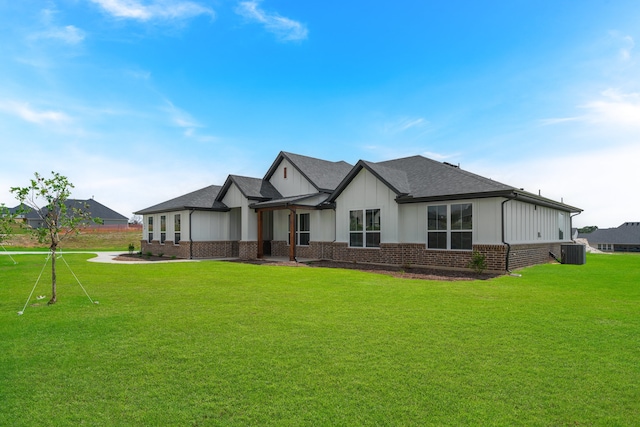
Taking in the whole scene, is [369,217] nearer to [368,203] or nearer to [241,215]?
[368,203]

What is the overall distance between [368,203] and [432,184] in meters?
3.11

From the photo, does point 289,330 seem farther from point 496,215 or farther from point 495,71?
point 495,71

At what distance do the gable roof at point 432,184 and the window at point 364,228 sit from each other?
1.63 m

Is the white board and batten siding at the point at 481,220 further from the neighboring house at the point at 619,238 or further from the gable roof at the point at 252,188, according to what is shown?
the neighboring house at the point at 619,238

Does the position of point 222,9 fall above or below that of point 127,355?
above

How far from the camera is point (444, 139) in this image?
20.1m

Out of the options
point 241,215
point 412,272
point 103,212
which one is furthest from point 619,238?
point 103,212

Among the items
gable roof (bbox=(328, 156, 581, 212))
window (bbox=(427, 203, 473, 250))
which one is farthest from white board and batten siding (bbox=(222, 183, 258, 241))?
window (bbox=(427, 203, 473, 250))

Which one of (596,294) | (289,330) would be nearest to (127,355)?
(289,330)

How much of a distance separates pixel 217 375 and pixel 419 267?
13028 millimetres

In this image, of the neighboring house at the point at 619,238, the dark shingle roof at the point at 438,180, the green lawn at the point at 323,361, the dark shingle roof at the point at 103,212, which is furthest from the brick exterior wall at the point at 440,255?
the dark shingle roof at the point at 103,212

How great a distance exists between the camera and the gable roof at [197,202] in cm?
2322

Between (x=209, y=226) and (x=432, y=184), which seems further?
(x=209, y=226)

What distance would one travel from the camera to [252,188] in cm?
2309
